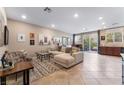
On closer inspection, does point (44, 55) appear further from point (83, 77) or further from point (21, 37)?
point (83, 77)

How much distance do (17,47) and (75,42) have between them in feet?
30.2

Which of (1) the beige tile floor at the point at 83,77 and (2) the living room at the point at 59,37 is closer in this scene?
(1) the beige tile floor at the point at 83,77

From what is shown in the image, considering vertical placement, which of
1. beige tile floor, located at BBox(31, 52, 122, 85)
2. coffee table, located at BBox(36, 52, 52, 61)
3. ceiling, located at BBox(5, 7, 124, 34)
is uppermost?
ceiling, located at BBox(5, 7, 124, 34)

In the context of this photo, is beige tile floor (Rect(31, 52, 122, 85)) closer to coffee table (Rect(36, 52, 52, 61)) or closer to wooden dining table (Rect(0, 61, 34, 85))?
wooden dining table (Rect(0, 61, 34, 85))

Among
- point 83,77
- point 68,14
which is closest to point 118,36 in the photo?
point 68,14

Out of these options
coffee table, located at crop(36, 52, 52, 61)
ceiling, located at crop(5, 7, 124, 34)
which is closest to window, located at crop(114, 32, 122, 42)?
ceiling, located at crop(5, 7, 124, 34)

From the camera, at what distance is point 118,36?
922cm

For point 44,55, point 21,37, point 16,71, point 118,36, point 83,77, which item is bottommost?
point 83,77

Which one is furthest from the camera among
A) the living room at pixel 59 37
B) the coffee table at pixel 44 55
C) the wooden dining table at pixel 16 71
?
the coffee table at pixel 44 55

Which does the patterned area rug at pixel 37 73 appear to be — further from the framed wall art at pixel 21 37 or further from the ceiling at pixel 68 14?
the framed wall art at pixel 21 37

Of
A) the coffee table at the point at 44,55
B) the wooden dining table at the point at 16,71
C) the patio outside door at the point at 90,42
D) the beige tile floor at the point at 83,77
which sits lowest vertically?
the beige tile floor at the point at 83,77

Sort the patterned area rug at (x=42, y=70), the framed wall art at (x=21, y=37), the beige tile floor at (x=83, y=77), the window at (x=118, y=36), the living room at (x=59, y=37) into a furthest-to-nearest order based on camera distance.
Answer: the window at (x=118, y=36) < the framed wall art at (x=21, y=37) < the living room at (x=59, y=37) < the patterned area rug at (x=42, y=70) < the beige tile floor at (x=83, y=77)

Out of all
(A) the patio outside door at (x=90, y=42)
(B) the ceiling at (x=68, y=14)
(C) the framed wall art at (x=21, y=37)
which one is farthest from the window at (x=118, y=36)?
(C) the framed wall art at (x=21, y=37)

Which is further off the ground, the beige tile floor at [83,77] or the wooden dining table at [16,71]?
the wooden dining table at [16,71]
